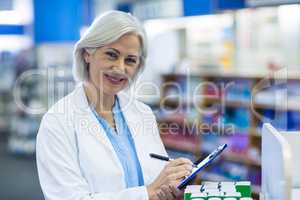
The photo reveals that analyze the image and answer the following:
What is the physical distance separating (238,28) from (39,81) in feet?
13.3

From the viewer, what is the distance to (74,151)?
2.04 m

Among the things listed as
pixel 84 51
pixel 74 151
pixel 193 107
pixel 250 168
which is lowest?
pixel 250 168

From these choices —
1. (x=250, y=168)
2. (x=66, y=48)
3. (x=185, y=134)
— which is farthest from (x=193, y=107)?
(x=66, y=48)

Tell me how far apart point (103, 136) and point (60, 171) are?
0.27m

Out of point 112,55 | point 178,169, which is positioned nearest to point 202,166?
point 178,169

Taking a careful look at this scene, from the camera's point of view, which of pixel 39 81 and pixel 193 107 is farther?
pixel 39 81

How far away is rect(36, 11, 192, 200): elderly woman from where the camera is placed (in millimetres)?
1969

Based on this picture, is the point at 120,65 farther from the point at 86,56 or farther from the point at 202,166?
the point at 202,166

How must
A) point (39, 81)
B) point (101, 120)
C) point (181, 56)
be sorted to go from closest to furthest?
point (101, 120), point (181, 56), point (39, 81)

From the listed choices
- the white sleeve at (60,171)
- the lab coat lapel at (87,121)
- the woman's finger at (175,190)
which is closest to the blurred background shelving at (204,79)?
the lab coat lapel at (87,121)

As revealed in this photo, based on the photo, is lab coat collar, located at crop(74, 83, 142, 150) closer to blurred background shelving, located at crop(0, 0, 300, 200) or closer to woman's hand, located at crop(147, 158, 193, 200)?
woman's hand, located at crop(147, 158, 193, 200)

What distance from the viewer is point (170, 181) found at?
1922mm

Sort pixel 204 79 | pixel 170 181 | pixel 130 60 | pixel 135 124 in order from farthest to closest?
pixel 204 79
pixel 135 124
pixel 130 60
pixel 170 181

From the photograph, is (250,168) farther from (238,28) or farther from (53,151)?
(53,151)
